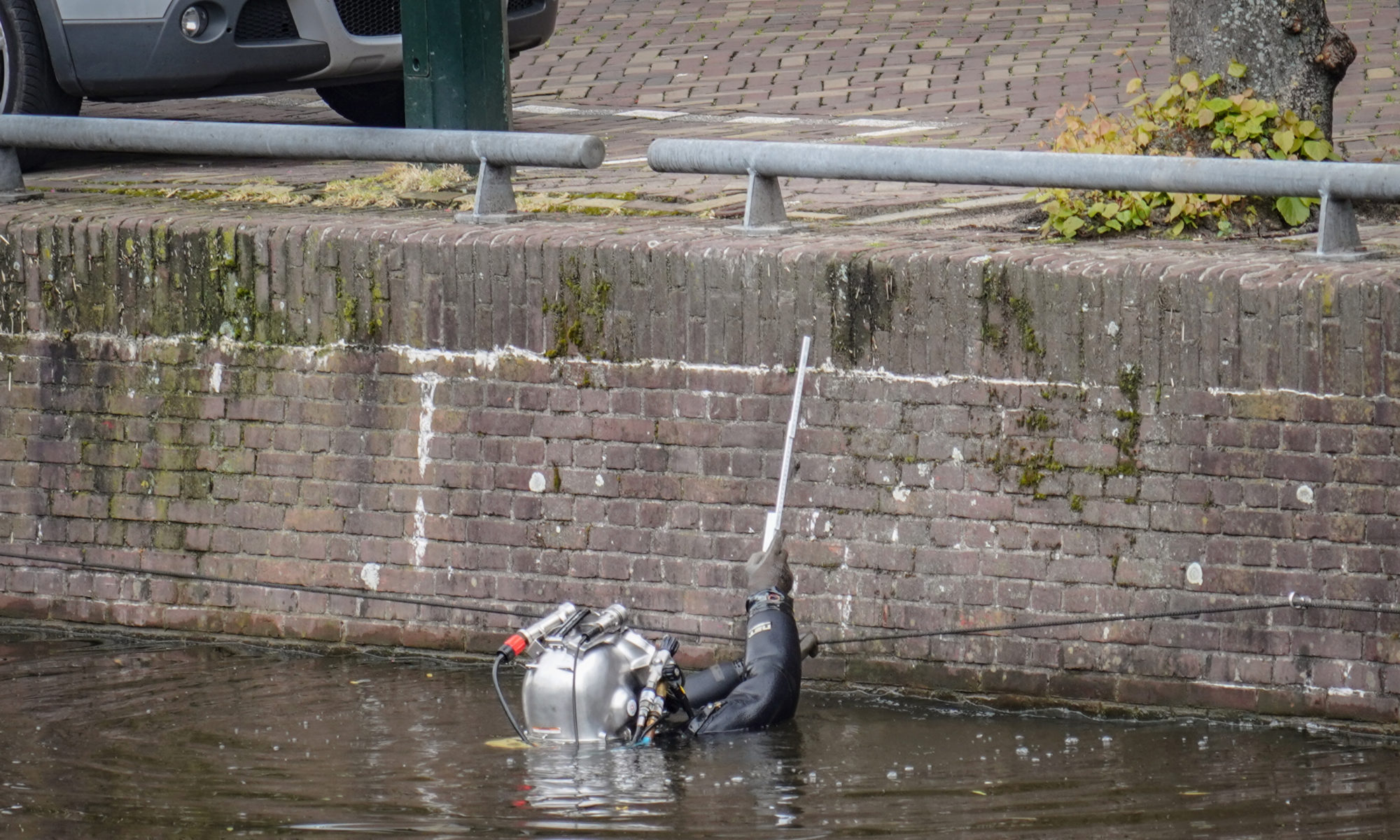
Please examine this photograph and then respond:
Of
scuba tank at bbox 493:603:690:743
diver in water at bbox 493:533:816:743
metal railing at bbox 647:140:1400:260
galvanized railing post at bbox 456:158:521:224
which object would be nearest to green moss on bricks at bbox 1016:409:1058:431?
metal railing at bbox 647:140:1400:260

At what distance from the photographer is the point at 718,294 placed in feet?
23.9

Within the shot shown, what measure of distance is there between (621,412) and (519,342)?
1.45 feet

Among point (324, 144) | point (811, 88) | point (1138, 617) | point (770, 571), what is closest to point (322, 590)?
point (324, 144)

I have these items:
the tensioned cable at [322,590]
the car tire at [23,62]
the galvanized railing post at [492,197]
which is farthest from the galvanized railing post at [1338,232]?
the car tire at [23,62]

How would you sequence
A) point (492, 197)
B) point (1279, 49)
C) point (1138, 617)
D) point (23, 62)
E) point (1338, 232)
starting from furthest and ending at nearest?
point (23, 62) → point (492, 197) → point (1279, 49) → point (1138, 617) → point (1338, 232)

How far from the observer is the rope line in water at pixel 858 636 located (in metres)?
6.55

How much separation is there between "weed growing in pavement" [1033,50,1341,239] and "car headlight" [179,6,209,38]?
3.84m

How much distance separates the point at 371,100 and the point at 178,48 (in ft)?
6.16

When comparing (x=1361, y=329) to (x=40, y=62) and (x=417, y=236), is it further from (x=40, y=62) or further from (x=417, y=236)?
(x=40, y=62)

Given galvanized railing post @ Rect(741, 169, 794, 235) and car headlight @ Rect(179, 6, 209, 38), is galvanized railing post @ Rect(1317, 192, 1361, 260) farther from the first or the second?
car headlight @ Rect(179, 6, 209, 38)

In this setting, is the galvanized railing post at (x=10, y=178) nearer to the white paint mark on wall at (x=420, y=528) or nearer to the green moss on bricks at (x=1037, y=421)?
the white paint mark on wall at (x=420, y=528)

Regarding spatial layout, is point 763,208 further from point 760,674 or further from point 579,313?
point 760,674

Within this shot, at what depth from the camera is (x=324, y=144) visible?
8.15 m

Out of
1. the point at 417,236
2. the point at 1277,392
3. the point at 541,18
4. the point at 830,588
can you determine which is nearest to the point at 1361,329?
the point at 1277,392
